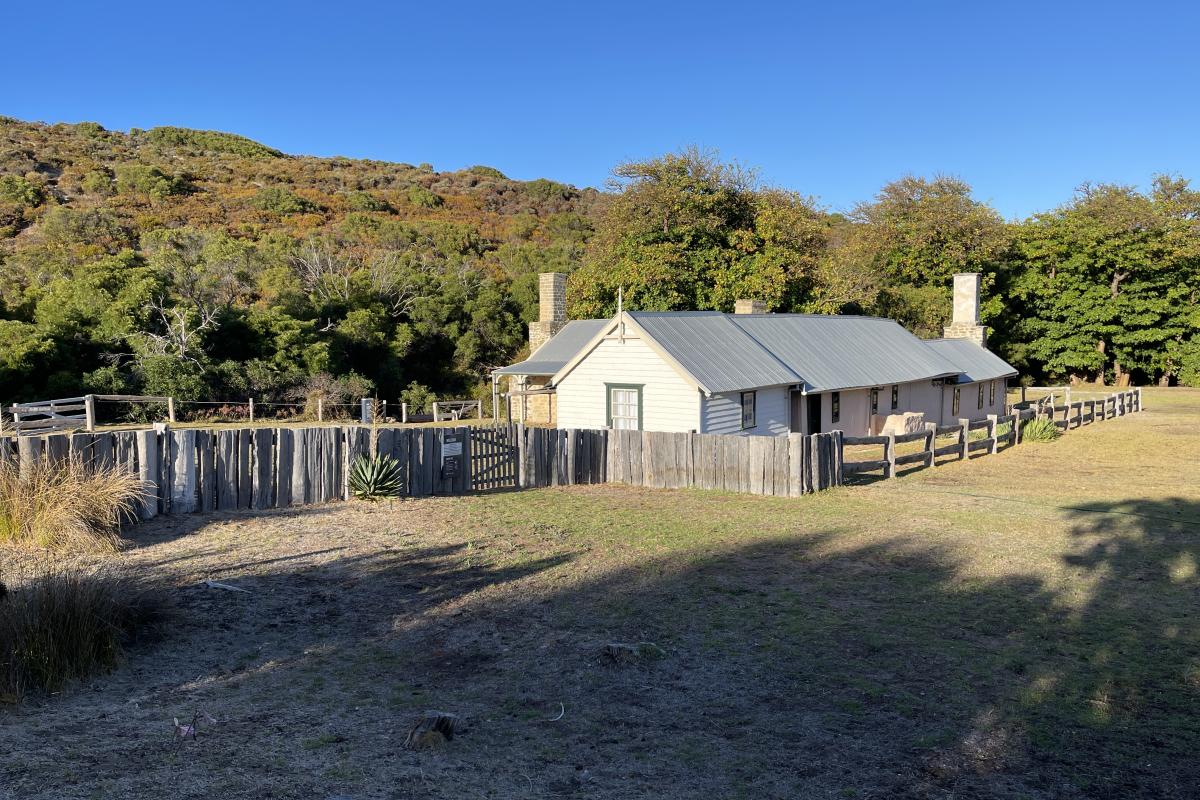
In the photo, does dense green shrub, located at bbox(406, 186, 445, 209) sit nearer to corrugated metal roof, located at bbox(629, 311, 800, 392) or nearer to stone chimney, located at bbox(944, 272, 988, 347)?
stone chimney, located at bbox(944, 272, 988, 347)

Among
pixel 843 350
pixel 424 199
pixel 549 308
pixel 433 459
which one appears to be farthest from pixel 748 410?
pixel 424 199

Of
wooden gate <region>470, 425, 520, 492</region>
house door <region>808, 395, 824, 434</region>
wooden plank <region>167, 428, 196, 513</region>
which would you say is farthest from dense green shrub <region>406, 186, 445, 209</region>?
wooden plank <region>167, 428, 196, 513</region>

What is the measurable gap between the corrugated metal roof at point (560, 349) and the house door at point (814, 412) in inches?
442

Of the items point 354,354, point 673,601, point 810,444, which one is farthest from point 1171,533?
point 354,354

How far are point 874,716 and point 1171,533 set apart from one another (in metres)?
10.3

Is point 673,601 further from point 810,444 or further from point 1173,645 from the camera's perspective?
point 810,444

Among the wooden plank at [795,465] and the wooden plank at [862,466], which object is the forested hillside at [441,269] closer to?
the wooden plank at [862,466]

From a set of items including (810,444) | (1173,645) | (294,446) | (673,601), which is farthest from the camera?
(810,444)

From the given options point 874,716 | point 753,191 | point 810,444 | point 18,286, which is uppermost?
point 753,191

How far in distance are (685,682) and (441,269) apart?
51.5 m

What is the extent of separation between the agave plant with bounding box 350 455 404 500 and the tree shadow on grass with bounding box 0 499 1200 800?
4195 millimetres

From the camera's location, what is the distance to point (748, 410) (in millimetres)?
24109

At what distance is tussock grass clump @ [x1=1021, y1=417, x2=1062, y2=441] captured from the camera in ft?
95.5

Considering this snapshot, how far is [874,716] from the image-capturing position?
22.9 ft
